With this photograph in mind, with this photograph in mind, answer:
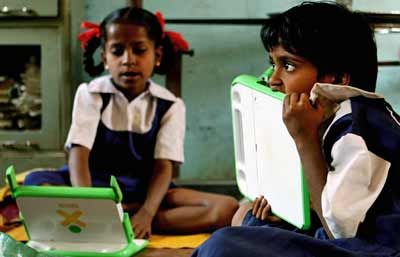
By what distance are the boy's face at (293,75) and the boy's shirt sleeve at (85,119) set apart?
0.84m

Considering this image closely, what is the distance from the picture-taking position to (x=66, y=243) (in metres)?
1.59

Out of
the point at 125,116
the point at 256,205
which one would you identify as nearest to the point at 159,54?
the point at 125,116

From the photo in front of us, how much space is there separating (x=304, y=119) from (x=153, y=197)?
2.90ft

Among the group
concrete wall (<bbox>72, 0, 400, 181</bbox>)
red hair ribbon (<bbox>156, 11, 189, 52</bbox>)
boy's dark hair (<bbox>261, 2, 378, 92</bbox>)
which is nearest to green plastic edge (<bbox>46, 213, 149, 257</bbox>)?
boy's dark hair (<bbox>261, 2, 378, 92</bbox>)

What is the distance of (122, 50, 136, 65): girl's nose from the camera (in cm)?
190

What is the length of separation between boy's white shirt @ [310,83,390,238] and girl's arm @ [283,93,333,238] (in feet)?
0.16

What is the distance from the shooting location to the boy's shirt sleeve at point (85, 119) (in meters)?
1.89

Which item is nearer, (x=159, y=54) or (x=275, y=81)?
(x=275, y=81)

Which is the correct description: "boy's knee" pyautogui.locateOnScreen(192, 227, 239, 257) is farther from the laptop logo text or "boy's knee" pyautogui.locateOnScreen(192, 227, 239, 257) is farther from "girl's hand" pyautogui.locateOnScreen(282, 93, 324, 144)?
the laptop logo text

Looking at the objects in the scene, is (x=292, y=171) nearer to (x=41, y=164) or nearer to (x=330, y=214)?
(x=330, y=214)

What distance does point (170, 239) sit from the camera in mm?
1754

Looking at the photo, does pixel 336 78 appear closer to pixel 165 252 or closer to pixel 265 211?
pixel 265 211

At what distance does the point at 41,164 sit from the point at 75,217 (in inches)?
39.3

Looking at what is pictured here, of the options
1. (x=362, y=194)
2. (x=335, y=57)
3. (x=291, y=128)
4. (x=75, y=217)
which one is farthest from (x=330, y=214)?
(x=75, y=217)
